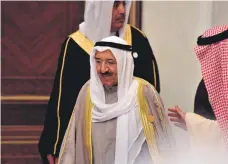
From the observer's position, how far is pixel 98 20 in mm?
2867

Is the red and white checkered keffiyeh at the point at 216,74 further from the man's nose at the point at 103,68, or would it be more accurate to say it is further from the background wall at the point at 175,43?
the background wall at the point at 175,43

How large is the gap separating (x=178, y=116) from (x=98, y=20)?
782mm

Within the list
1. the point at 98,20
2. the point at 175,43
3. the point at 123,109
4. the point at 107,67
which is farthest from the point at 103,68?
the point at 175,43

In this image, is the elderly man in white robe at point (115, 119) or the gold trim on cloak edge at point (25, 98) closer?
the elderly man in white robe at point (115, 119)

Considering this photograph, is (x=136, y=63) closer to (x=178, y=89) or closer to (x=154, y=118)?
(x=154, y=118)

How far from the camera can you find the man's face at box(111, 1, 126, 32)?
2854mm

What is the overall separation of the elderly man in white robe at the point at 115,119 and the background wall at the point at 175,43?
5.23 feet

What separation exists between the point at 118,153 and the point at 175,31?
190 cm

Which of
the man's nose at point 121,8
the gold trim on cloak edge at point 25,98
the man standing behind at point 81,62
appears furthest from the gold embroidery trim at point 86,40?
the gold trim on cloak edge at point 25,98

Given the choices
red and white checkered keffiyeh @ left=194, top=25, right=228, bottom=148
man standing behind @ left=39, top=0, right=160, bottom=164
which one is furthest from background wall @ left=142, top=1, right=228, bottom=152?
red and white checkered keffiyeh @ left=194, top=25, right=228, bottom=148

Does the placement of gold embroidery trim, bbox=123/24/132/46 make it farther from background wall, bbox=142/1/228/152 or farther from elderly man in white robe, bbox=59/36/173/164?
background wall, bbox=142/1/228/152

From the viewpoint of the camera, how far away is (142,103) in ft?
7.84

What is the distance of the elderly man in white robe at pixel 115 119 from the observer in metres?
2.35

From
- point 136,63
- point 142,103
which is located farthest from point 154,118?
point 136,63
